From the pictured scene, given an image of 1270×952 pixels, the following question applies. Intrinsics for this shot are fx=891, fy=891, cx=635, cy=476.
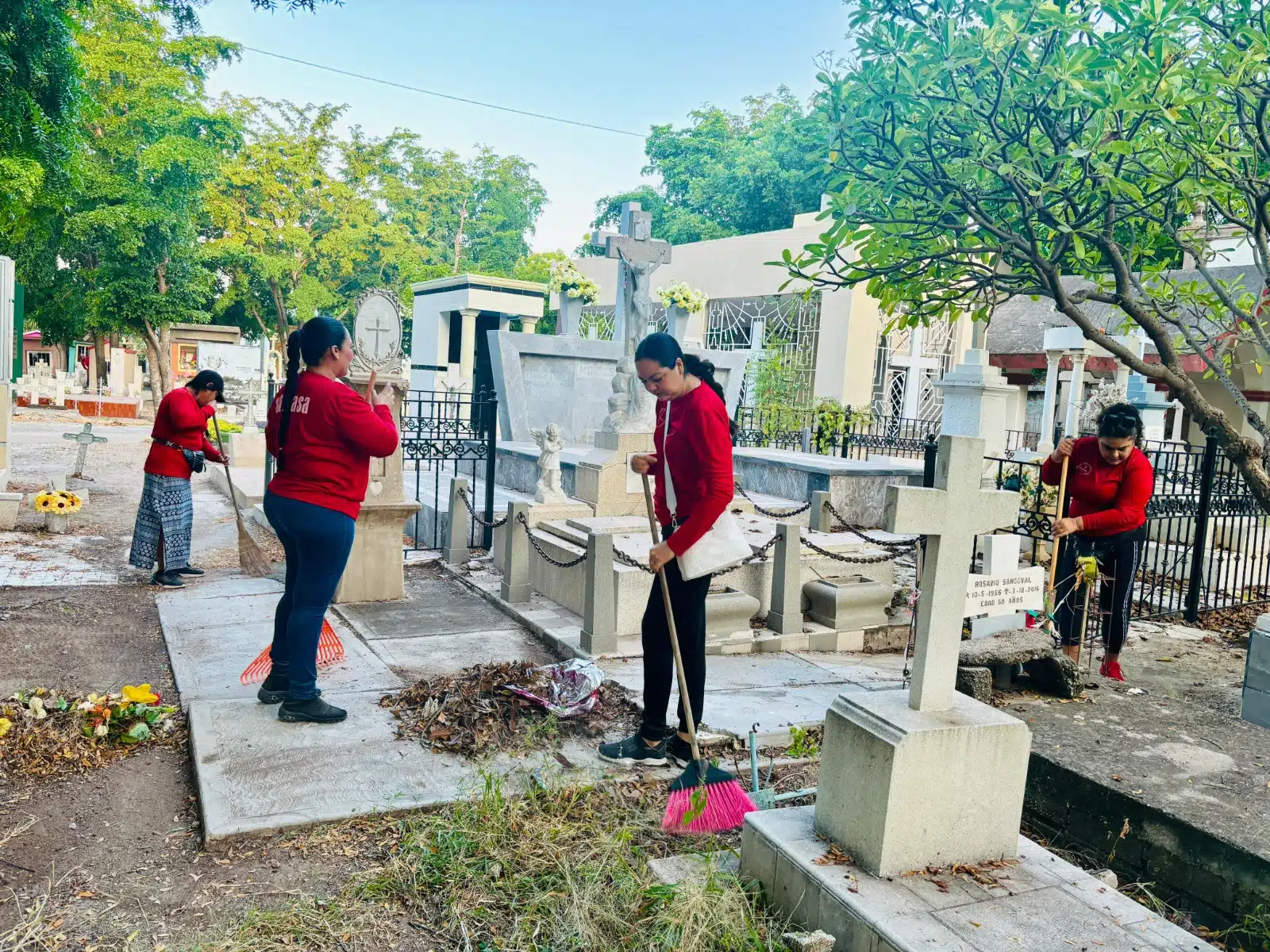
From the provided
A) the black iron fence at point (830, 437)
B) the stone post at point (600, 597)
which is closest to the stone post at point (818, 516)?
the stone post at point (600, 597)

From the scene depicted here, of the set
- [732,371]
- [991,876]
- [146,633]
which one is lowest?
[146,633]

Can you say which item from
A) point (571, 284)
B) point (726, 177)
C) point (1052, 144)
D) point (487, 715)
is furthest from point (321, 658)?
point (726, 177)

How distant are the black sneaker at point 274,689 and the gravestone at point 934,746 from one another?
2811mm

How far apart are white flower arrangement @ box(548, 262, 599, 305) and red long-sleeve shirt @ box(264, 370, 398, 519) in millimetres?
12016

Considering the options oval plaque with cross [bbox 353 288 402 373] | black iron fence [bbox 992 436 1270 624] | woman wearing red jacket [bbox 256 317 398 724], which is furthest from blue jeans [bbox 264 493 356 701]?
black iron fence [bbox 992 436 1270 624]

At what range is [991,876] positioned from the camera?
2.65 m

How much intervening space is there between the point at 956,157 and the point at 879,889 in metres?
4.56

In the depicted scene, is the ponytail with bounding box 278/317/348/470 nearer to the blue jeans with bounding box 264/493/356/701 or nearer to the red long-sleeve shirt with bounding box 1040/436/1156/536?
the blue jeans with bounding box 264/493/356/701

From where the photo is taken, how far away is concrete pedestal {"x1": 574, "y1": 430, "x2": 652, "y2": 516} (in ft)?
26.4

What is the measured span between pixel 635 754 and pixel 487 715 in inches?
30.6

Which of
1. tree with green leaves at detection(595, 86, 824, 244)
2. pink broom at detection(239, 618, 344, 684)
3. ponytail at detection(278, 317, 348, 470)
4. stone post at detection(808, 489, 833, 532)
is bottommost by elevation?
pink broom at detection(239, 618, 344, 684)

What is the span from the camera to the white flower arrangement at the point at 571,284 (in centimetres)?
1584

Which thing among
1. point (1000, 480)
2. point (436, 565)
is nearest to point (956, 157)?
point (1000, 480)

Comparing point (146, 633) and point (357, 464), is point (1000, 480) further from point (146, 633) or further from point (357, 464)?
point (146, 633)
